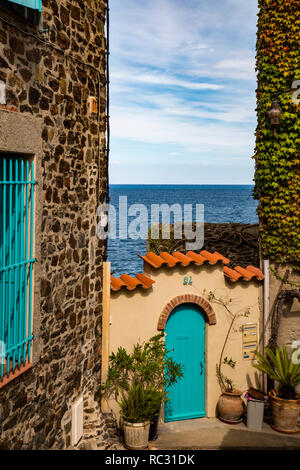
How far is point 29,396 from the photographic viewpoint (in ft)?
18.5

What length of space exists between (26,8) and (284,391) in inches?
319

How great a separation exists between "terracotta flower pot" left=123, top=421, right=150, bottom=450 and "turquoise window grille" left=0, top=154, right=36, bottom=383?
10.8 feet

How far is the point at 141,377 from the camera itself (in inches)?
347

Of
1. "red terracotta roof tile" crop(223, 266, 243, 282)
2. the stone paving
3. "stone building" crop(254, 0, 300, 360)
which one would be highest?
"stone building" crop(254, 0, 300, 360)

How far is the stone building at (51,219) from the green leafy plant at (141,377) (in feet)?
1.55

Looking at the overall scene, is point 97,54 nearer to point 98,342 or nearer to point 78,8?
point 78,8

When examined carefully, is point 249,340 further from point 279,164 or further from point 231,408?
point 279,164

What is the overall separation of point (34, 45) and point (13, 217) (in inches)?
77.8

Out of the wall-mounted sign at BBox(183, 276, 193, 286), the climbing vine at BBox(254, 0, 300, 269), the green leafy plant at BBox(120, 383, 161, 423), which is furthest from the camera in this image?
the climbing vine at BBox(254, 0, 300, 269)

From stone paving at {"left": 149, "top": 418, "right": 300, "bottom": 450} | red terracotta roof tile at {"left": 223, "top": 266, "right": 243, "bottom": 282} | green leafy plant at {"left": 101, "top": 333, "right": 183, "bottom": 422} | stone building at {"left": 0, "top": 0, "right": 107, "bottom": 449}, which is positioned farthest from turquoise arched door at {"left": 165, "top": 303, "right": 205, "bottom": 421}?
stone building at {"left": 0, "top": 0, "right": 107, "bottom": 449}

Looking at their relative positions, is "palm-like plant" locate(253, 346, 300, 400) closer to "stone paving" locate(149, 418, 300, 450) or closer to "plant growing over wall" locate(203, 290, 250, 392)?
"plant growing over wall" locate(203, 290, 250, 392)

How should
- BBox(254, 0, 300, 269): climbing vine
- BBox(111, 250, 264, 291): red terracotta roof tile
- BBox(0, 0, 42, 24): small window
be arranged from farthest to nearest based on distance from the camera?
BBox(254, 0, 300, 269): climbing vine → BBox(111, 250, 264, 291): red terracotta roof tile → BBox(0, 0, 42, 24): small window

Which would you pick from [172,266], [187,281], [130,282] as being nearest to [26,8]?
[130,282]

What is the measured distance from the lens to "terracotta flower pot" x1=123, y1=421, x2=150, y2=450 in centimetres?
816
